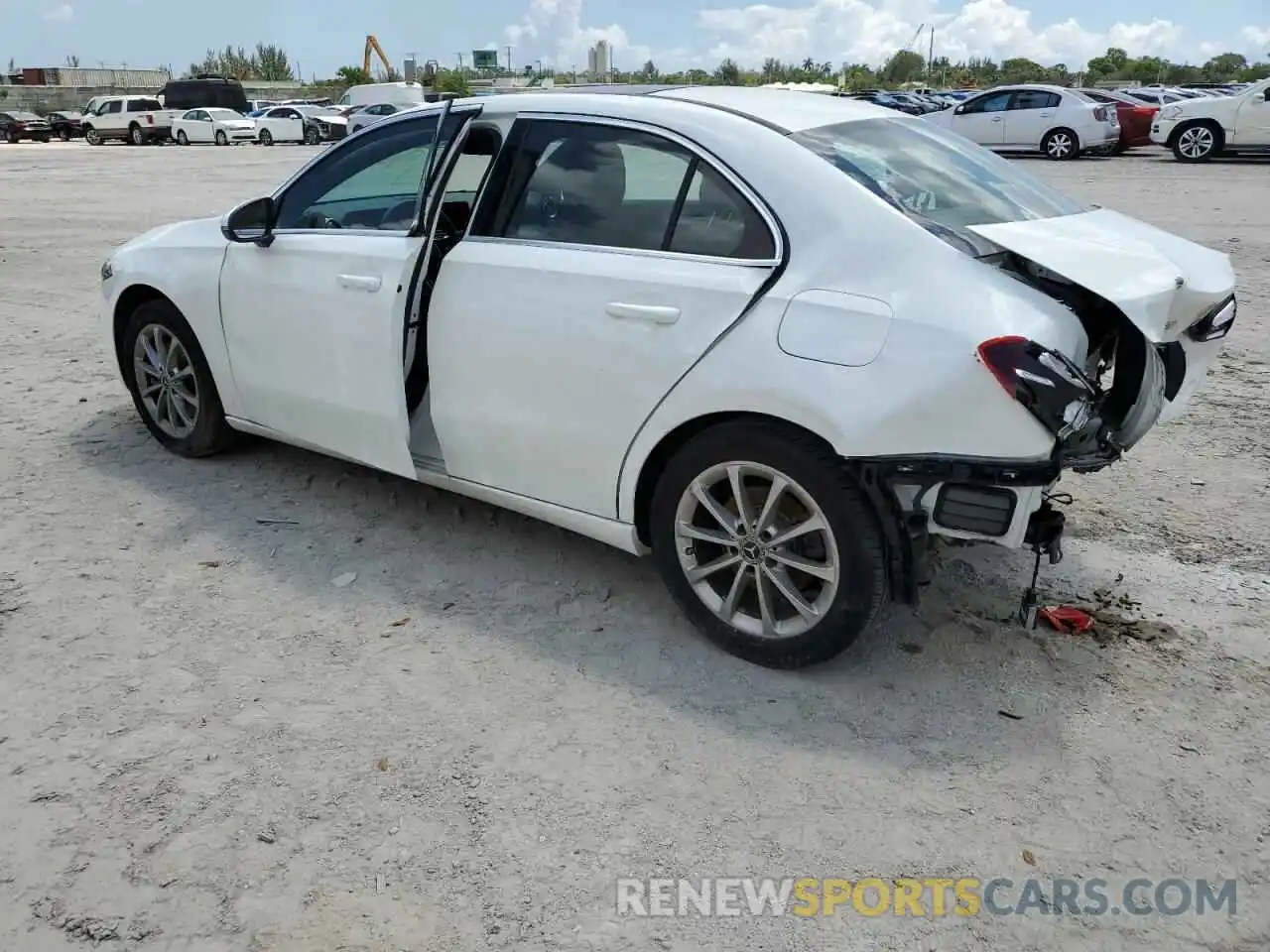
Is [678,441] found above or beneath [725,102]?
beneath

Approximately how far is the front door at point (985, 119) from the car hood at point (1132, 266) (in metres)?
21.5

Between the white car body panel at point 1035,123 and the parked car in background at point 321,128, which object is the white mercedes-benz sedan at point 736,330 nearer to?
the white car body panel at point 1035,123

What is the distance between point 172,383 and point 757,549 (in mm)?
3287

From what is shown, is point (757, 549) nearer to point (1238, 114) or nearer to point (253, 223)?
point (253, 223)

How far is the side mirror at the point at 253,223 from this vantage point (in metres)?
4.54

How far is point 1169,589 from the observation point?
391 centimetres

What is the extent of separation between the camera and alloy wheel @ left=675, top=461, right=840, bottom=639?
3.26 metres

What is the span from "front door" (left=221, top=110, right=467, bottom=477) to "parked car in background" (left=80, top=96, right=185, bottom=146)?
41875mm

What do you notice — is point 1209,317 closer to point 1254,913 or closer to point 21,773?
point 1254,913

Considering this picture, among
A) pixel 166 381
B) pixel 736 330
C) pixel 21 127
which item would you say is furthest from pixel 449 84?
pixel 736 330

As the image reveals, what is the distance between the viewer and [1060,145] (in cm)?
2308

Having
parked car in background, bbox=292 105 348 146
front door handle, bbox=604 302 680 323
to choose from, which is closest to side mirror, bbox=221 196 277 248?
front door handle, bbox=604 302 680 323

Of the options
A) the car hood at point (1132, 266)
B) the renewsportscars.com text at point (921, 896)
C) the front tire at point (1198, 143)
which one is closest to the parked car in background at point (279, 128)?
the front tire at point (1198, 143)

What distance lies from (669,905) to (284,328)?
9.69ft
